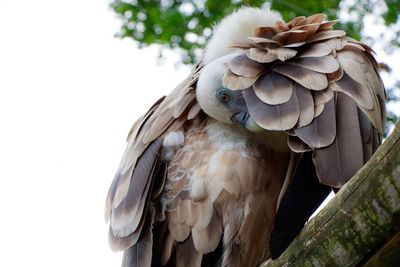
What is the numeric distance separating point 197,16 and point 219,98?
4.51 meters

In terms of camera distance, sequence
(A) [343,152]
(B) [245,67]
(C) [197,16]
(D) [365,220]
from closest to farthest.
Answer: (D) [365,220] < (A) [343,152] < (B) [245,67] < (C) [197,16]

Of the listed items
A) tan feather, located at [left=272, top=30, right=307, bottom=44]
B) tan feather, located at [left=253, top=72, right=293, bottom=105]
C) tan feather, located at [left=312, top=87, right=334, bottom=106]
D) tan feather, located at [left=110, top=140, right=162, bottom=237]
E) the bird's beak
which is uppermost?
tan feather, located at [left=272, top=30, right=307, bottom=44]

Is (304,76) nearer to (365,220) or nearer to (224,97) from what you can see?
(224,97)

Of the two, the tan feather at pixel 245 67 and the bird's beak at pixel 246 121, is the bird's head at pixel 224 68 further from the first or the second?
the tan feather at pixel 245 67

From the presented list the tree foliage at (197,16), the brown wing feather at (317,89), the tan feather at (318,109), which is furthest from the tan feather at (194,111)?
the tree foliage at (197,16)

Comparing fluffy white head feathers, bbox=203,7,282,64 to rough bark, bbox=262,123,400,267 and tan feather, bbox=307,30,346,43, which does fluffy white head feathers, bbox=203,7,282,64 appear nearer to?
tan feather, bbox=307,30,346,43

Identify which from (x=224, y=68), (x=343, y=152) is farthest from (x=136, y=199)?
(x=343, y=152)

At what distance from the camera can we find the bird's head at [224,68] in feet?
12.5

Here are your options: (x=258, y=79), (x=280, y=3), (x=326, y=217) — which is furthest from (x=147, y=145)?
(x=280, y=3)

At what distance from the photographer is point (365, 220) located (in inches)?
106

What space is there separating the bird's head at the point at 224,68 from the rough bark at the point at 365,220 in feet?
2.72

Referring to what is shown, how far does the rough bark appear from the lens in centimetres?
262

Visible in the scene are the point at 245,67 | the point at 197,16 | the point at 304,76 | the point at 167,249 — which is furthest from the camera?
the point at 197,16

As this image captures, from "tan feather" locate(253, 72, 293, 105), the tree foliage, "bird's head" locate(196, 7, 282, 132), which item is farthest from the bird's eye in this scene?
the tree foliage
